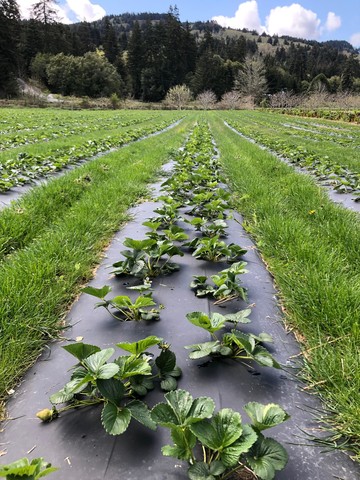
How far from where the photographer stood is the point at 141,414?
119 centimetres

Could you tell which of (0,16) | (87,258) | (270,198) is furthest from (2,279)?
(0,16)

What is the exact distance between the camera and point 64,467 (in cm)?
108

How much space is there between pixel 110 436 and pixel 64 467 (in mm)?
175

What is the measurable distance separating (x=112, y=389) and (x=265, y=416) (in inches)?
21.8

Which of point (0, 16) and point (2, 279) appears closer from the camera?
point (2, 279)

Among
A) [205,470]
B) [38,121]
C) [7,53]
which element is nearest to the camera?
[205,470]

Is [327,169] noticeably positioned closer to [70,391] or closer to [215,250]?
[215,250]

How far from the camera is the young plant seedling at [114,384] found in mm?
1181

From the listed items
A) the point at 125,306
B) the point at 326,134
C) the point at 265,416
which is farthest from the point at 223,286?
the point at 326,134

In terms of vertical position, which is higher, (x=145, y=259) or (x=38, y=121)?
(x=38, y=121)

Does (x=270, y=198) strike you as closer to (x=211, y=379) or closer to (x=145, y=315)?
(x=145, y=315)

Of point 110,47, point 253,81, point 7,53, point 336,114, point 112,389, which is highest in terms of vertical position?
point 110,47

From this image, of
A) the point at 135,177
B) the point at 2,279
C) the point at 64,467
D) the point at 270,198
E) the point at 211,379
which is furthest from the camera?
the point at 135,177

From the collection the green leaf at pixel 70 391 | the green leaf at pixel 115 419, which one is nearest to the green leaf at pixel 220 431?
the green leaf at pixel 115 419
